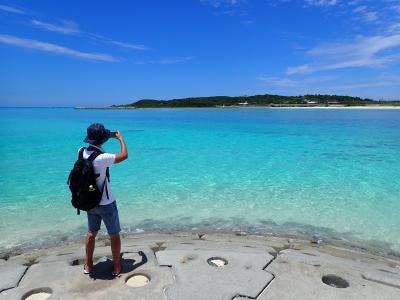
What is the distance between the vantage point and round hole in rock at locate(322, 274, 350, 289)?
387 cm

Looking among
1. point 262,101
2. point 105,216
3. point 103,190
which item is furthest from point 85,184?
point 262,101

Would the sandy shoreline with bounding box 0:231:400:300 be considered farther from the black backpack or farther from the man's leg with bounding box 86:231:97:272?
the black backpack

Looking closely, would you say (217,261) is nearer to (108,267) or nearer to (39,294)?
(108,267)

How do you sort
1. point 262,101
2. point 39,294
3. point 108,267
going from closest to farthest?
1. point 39,294
2. point 108,267
3. point 262,101

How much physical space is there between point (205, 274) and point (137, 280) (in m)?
0.76

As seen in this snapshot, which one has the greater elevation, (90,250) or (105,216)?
(105,216)

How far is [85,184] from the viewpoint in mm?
3682

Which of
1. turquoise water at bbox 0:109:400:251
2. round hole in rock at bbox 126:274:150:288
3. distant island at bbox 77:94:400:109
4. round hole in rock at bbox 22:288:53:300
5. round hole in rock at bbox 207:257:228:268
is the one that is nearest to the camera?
round hole in rock at bbox 22:288:53:300

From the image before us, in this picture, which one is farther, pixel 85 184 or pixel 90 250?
pixel 90 250

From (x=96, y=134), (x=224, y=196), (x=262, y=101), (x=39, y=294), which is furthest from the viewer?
(x=262, y=101)

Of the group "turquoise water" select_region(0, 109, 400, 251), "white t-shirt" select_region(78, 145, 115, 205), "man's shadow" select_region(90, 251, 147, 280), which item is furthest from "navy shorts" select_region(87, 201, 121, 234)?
"turquoise water" select_region(0, 109, 400, 251)

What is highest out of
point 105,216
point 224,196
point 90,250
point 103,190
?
point 103,190

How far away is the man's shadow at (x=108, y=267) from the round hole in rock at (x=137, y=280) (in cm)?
16

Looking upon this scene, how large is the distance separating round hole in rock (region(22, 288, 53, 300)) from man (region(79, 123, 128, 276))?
1.54 feet
